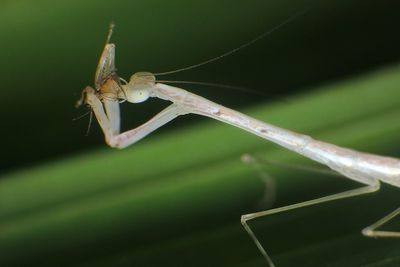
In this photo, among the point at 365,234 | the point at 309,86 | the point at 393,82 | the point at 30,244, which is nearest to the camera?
the point at 365,234

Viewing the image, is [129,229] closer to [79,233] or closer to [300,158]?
[79,233]

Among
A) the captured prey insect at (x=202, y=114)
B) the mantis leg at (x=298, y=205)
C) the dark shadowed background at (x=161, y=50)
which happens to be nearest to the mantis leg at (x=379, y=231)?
the captured prey insect at (x=202, y=114)

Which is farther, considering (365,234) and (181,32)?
(181,32)

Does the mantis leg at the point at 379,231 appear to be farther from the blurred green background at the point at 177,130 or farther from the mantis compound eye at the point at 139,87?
the mantis compound eye at the point at 139,87

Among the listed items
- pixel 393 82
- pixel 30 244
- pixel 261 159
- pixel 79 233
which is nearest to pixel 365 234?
pixel 261 159

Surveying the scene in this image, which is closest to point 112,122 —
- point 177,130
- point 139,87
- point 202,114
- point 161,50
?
point 139,87

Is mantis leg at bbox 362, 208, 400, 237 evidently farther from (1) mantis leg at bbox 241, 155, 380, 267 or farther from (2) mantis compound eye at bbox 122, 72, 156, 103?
(2) mantis compound eye at bbox 122, 72, 156, 103

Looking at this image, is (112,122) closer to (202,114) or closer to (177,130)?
(202,114)
